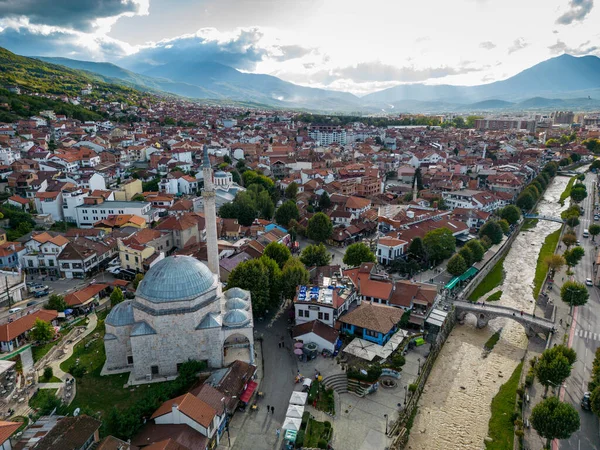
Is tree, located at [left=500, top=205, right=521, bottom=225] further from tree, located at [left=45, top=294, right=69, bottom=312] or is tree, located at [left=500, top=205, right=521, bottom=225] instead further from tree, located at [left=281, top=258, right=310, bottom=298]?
tree, located at [left=45, top=294, right=69, bottom=312]

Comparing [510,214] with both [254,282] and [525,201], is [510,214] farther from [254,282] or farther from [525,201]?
[254,282]

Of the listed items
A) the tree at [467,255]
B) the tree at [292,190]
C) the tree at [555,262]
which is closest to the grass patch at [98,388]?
the tree at [467,255]

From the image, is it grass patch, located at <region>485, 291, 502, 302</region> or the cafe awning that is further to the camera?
grass patch, located at <region>485, 291, 502, 302</region>

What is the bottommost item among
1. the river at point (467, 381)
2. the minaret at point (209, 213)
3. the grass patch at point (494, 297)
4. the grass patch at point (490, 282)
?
the river at point (467, 381)

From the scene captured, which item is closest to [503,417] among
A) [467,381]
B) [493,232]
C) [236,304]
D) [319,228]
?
[467,381]

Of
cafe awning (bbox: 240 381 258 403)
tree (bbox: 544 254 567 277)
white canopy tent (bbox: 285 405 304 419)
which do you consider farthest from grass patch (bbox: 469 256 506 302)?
cafe awning (bbox: 240 381 258 403)

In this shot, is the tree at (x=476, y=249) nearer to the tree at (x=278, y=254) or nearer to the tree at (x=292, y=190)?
the tree at (x=278, y=254)

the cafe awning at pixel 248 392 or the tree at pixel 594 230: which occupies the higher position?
the tree at pixel 594 230

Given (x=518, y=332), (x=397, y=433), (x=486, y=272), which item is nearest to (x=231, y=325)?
(x=397, y=433)
